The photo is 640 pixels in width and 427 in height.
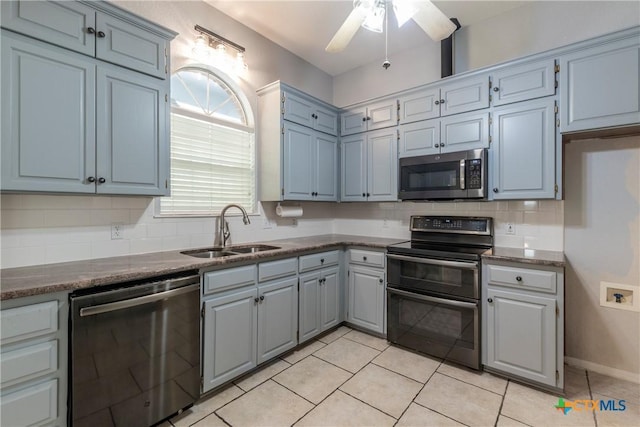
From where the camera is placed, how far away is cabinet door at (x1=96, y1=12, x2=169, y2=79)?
5.66 ft

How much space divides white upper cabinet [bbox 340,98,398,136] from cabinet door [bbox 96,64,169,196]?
6.60ft

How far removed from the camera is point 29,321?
1285 millimetres

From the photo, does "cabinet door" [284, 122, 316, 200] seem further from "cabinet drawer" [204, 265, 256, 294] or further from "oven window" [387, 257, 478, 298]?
"oven window" [387, 257, 478, 298]

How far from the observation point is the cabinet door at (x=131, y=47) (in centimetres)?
173

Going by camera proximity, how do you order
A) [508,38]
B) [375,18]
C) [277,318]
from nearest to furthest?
1. [375,18]
2. [277,318]
3. [508,38]

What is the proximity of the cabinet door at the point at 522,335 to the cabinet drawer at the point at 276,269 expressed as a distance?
1.55m

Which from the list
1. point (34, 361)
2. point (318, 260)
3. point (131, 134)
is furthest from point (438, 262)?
point (34, 361)

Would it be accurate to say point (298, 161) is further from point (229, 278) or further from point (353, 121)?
point (229, 278)

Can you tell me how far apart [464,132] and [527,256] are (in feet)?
3.83

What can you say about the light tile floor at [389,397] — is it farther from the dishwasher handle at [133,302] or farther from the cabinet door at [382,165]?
the cabinet door at [382,165]

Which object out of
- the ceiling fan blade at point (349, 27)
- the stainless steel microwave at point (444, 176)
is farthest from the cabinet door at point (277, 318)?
the ceiling fan blade at point (349, 27)

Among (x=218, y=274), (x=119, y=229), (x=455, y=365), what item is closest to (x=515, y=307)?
(x=455, y=365)

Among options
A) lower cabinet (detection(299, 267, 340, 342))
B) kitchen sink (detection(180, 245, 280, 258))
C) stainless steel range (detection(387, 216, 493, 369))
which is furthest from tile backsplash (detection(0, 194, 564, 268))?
lower cabinet (detection(299, 267, 340, 342))

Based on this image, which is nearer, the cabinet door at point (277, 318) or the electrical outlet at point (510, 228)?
the cabinet door at point (277, 318)
